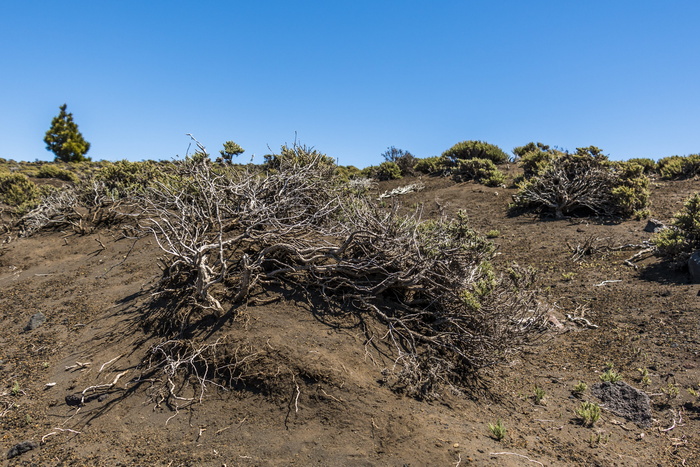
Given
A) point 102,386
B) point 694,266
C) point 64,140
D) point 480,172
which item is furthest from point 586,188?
point 64,140

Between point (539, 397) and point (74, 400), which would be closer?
point (74, 400)

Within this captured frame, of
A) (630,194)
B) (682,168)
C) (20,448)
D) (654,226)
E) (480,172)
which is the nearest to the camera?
(20,448)

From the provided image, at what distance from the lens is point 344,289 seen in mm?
5371

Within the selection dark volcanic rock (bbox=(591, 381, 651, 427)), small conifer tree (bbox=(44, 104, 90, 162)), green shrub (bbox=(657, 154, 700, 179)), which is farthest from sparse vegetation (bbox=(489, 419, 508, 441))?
small conifer tree (bbox=(44, 104, 90, 162))

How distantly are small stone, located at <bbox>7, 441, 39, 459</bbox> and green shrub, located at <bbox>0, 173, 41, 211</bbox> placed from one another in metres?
11.7

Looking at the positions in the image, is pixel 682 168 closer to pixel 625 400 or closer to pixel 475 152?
pixel 475 152

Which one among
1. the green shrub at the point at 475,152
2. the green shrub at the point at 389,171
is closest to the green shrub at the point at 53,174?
the green shrub at the point at 389,171

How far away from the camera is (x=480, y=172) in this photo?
15.9 meters

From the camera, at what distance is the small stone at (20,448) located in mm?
3826

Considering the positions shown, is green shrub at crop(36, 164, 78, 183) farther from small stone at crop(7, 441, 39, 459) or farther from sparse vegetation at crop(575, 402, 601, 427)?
sparse vegetation at crop(575, 402, 601, 427)

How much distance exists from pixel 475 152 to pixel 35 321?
1614 cm

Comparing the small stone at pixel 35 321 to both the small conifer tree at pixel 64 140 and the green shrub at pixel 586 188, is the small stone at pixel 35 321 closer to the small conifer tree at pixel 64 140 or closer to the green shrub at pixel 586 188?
the green shrub at pixel 586 188

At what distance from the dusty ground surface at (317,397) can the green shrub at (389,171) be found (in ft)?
39.5

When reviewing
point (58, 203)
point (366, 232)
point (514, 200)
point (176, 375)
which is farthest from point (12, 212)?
point (514, 200)
